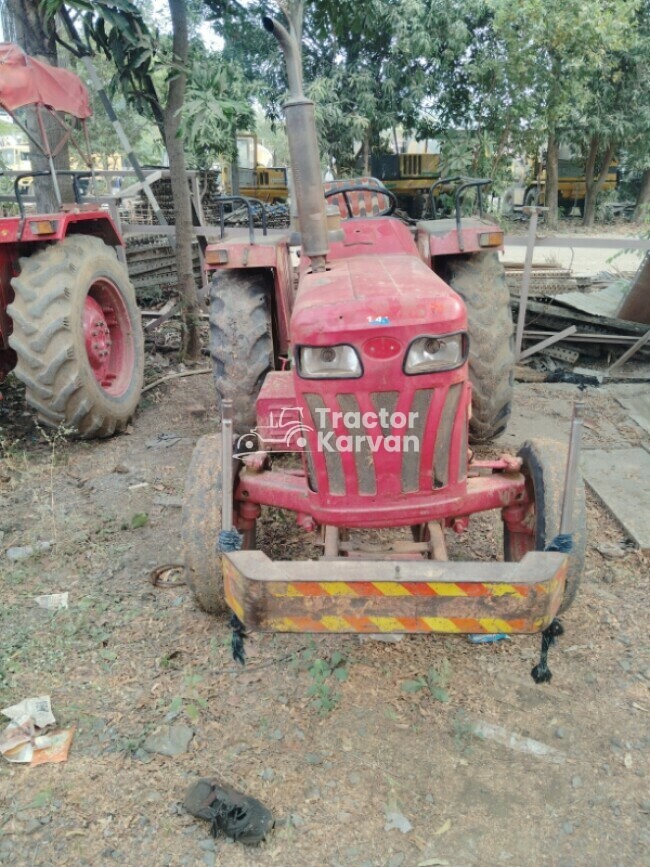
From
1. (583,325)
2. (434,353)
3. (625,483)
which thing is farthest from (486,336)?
(583,325)

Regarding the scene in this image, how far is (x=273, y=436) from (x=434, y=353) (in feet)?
3.58

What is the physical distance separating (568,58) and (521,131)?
1.60 meters

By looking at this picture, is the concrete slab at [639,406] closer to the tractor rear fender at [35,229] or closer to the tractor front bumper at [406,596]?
the tractor front bumper at [406,596]

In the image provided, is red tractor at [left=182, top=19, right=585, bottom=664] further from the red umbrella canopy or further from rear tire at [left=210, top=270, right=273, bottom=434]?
the red umbrella canopy

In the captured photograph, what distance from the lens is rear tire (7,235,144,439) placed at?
4734 mm

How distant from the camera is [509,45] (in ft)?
45.9

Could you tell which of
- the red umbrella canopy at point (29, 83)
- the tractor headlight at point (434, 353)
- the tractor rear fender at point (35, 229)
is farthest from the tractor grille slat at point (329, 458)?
the red umbrella canopy at point (29, 83)

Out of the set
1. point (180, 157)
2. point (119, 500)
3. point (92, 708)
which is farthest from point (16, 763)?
point (180, 157)

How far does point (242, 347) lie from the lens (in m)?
4.24

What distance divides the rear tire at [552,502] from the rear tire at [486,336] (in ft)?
4.88

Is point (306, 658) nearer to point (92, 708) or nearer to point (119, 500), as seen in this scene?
point (92, 708)

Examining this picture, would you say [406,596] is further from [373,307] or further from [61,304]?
[61,304]

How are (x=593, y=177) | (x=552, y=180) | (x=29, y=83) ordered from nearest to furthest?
(x=29, y=83) < (x=552, y=180) < (x=593, y=177)

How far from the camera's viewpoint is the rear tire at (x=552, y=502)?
2.80m
